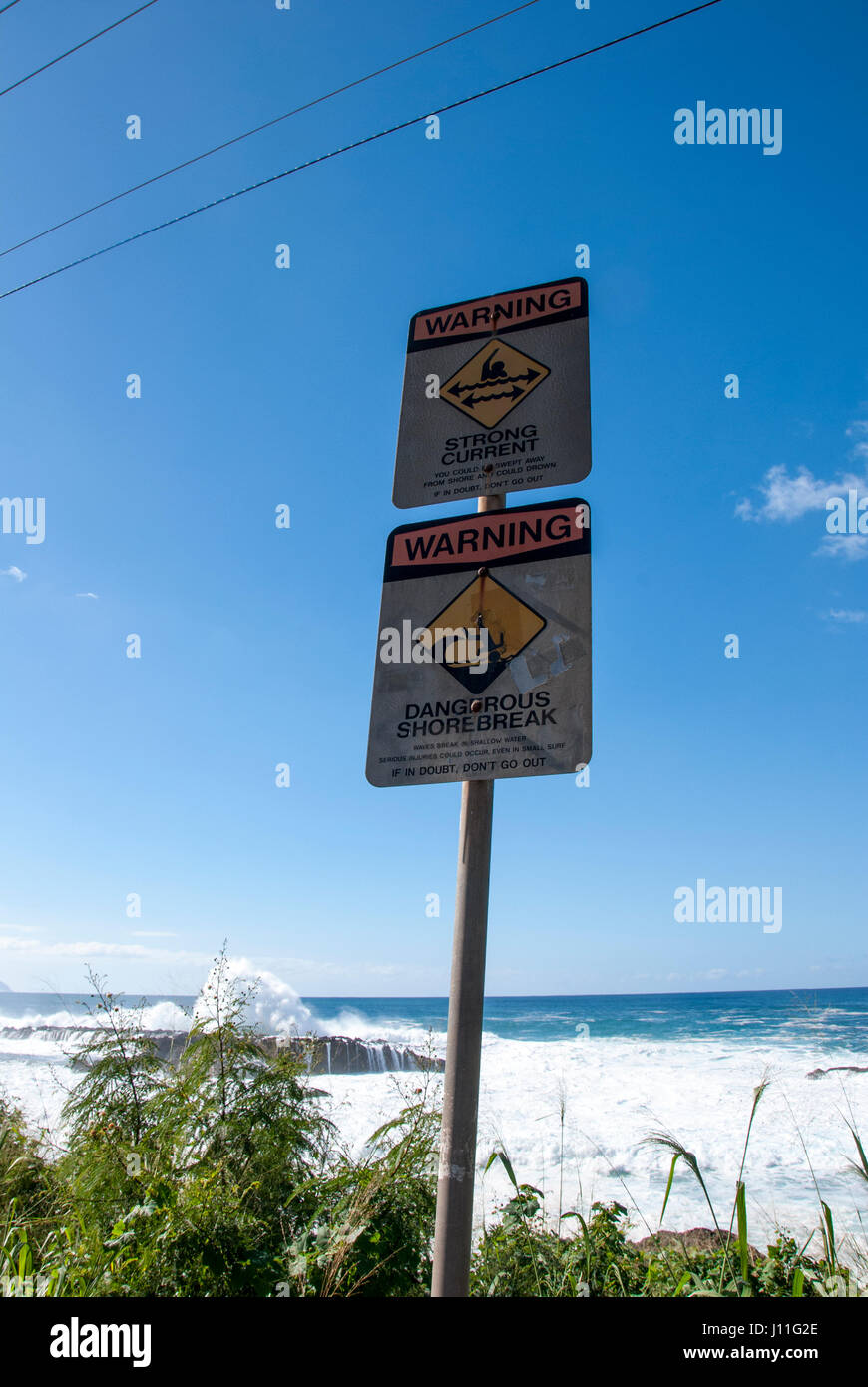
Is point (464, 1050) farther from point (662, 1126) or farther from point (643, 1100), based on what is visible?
point (643, 1100)

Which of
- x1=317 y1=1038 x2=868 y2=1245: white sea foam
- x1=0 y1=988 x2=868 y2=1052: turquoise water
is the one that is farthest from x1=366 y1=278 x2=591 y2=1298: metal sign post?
x1=0 y1=988 x2=868 y2=1052: turquoise water

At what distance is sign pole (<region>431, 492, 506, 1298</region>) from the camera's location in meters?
1.53

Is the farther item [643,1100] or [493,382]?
[643,1100]

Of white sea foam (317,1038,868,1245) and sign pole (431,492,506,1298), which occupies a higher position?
sign pole (431,492,506,1298)

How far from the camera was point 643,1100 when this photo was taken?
60.6 feet

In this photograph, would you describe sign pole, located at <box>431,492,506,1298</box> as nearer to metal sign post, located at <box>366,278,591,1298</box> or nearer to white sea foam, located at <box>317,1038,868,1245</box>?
metal sign post, located at <box>366,278,591,1298</box>

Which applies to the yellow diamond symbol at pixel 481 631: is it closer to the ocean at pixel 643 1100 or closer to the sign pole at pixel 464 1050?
the sign pole at pixel 464 1050

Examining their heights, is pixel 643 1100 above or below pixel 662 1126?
below

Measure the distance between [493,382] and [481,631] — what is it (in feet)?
2.54

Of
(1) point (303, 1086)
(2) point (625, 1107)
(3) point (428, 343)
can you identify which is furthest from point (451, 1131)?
(2) point (625, 1107)

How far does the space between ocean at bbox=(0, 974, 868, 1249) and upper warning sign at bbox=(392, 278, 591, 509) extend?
2.15 metres

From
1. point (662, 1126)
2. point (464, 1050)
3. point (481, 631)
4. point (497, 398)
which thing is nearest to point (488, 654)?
point (481, 631)

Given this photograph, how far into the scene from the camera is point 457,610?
1887mm
